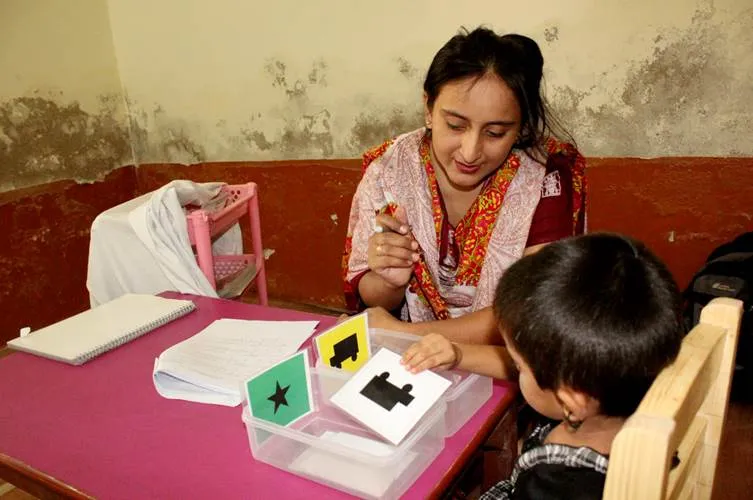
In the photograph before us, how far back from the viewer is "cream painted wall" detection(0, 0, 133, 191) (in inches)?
111

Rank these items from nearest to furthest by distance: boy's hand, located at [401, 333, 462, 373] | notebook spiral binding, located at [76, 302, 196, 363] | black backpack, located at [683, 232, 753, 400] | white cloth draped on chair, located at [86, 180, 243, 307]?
boy's hand, located at [401, 333, 462, 373] < notebook spiral binding, located at [76, 302, 196, 363] < white cloth draped on chair, located at [86, 180, 243, 307] < black backpack, located at [683, 232, 753, 400]

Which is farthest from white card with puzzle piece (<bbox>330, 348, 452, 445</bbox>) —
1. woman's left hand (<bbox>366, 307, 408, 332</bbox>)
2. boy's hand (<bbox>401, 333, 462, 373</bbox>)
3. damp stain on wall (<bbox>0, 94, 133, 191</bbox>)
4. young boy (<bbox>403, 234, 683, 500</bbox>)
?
damp stain on wall (<bbox>0, 94, 133, 191</bbox>)

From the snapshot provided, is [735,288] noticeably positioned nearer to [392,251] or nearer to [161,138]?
[392,251]

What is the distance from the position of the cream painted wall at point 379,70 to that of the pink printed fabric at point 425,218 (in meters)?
0.86

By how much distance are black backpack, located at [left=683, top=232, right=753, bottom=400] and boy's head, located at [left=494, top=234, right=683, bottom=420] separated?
1.32 m

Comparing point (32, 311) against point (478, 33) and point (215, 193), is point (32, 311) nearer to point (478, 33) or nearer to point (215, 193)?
point (215, 193)

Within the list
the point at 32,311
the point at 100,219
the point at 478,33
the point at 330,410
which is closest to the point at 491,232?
the point at 478,33

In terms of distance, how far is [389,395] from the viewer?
0.90 m

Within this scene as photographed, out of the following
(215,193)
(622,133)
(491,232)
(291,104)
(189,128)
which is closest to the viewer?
(491,232)

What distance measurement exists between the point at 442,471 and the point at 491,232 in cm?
84

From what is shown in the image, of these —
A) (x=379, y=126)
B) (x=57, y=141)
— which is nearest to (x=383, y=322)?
(x=379, y=126)

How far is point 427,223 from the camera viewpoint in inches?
64.2

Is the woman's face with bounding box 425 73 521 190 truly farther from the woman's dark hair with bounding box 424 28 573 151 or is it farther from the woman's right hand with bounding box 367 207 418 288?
the woman's right hand with bounding box 367 207 418 288

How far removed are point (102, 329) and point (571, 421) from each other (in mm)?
1038
